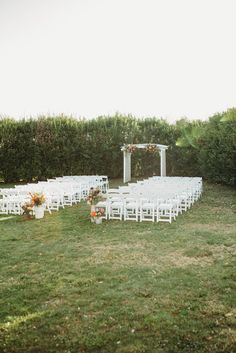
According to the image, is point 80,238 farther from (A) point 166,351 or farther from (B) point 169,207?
(A) point 166,351

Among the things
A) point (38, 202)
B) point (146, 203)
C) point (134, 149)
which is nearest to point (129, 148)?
point (134, 149)

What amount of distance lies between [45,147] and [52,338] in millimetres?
28580

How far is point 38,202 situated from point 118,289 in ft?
28.6

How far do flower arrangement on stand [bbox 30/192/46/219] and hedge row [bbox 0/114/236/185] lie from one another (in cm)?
1765

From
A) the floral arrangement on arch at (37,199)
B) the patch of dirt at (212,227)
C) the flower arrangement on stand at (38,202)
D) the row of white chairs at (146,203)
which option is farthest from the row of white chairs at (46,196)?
the patch of dirt at (212,227)

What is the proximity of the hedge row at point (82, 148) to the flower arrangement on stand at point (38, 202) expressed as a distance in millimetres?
17651

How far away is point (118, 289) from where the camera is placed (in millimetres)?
8055

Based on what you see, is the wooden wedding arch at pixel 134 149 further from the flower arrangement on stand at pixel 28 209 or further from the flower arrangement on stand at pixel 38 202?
the flower arrangement on stand at pixel 28 209

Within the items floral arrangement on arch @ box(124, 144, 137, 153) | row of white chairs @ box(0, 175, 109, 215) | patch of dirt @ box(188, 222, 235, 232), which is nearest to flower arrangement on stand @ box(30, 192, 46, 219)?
row of white chairs @ box(0, 175, 109, 215)

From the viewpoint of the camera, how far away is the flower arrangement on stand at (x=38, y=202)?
16031 mm

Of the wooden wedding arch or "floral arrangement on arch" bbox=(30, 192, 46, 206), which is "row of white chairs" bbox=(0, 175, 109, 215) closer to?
"floral arrangement on arch" bbox=(30, 192, 46, 206)

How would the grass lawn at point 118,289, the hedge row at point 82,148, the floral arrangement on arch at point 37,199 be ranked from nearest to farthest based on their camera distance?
the grass lawn at point 118,289 < the floral arrangement on arch at point 37,199 < the hedge row at point 82,148

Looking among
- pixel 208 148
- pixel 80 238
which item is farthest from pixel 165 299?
pixel 208 148

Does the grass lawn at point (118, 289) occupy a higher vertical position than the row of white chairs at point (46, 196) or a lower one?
lower
